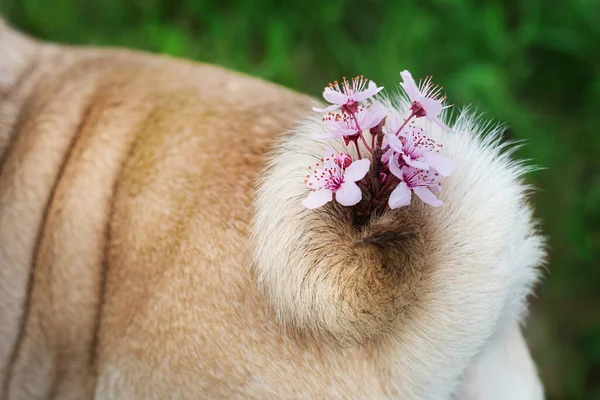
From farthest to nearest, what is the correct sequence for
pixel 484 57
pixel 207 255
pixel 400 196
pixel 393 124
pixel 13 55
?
pixel 484 57 < pixel 13 55 < pixel 207 255 < pixel 393 124 < pixel 400 196

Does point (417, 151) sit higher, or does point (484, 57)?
point (484, 57)

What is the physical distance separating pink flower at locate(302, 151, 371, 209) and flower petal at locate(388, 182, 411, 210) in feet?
0.16

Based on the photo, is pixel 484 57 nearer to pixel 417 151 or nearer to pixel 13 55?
pixel 13 55

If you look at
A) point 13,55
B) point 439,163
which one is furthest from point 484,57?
point 439,163

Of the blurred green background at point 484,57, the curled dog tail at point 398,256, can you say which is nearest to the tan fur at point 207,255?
the curled dog tail at point 398,256

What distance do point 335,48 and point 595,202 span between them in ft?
4.25

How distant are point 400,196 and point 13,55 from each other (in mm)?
1250

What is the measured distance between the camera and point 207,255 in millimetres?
1322

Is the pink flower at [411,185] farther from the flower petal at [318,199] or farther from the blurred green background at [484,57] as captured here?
the blurred green background at [484,57]

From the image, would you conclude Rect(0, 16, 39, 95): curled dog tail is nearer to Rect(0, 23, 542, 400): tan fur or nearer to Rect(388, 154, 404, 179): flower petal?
Rect(0, 23, 542, 400): tan fur

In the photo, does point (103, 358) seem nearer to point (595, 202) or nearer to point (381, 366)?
point (381, 366)

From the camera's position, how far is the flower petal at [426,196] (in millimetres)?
1058

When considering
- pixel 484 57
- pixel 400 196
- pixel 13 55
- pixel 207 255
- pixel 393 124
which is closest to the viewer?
pixel 400 196

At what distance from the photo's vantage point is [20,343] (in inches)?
62.2
